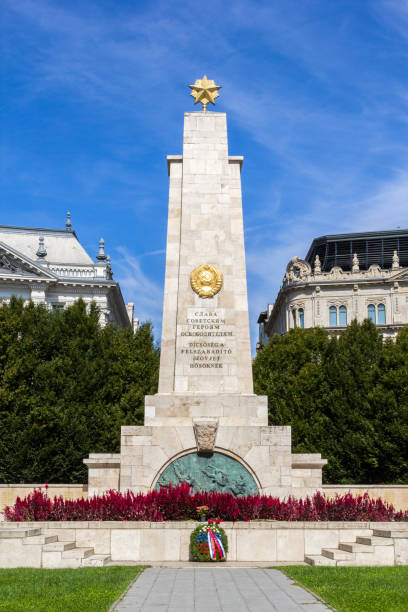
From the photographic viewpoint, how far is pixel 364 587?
1361 cm

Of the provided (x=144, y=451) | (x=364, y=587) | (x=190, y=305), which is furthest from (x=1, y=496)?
(x=364, y=587)

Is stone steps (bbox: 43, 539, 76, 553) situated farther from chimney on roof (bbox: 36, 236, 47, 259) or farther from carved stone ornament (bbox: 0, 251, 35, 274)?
chimney on roof (bbox: 36, 236, 47, 259)

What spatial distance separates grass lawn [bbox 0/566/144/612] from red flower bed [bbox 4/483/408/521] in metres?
2.96

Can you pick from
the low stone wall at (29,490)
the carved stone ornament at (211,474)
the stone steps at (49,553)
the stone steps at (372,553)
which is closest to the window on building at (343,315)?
the low stone wall at (29,490)

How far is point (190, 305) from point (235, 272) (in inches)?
72.3

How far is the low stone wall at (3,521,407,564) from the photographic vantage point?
1858 centimetres

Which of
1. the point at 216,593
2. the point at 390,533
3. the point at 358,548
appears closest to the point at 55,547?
the point at 216,593

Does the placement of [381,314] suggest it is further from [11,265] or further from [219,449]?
[219,449]

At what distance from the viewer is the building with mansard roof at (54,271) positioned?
208 ft

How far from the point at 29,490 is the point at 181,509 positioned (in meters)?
11.0

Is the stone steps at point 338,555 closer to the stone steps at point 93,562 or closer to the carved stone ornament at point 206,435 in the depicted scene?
the stone steps at point 93,562

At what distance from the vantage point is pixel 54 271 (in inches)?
2613

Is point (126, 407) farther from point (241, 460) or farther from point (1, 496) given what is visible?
point (241, 460)

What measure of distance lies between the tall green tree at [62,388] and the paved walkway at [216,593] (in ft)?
64.6
